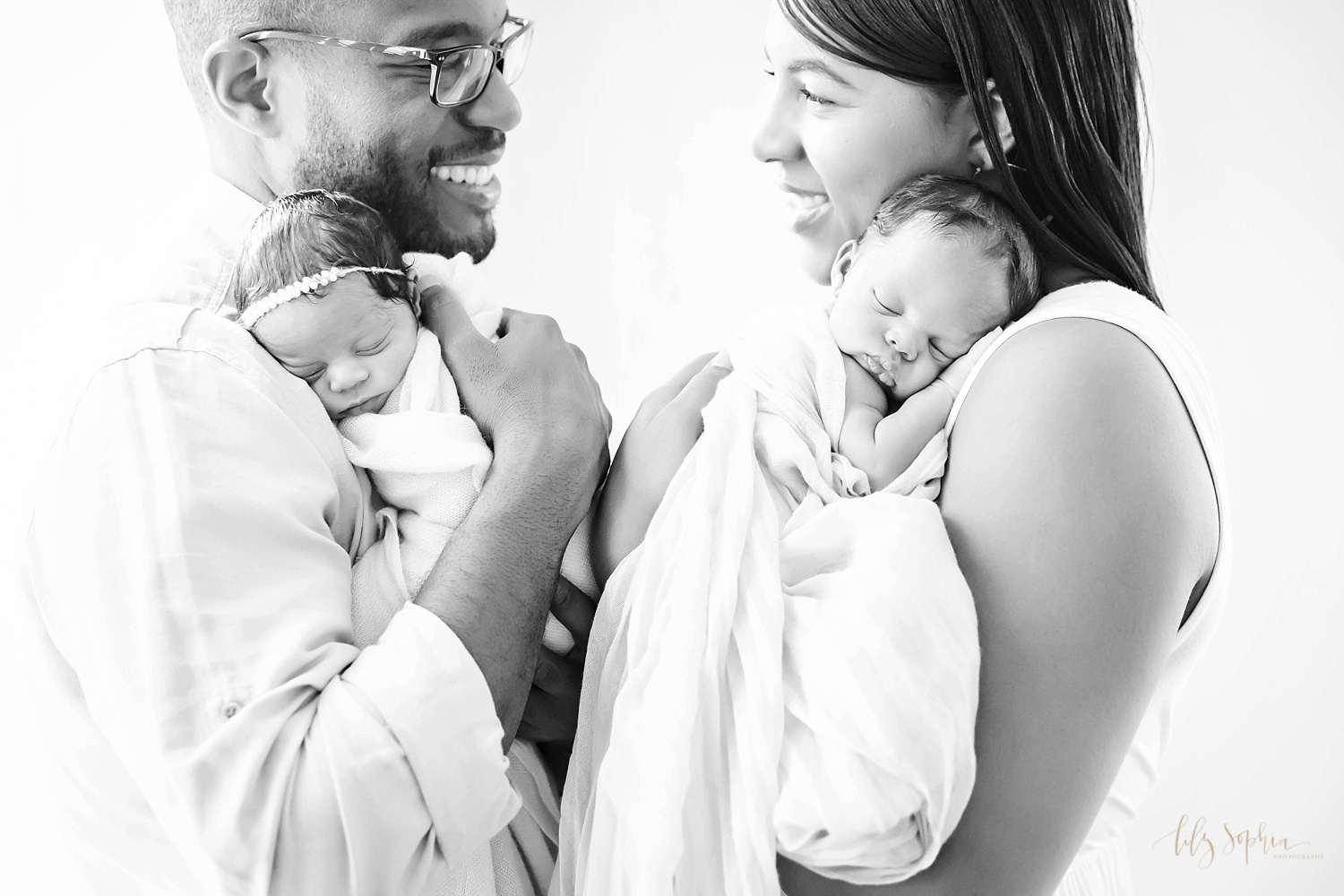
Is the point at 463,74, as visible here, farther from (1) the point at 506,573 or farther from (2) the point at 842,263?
(1) the point at 506,573

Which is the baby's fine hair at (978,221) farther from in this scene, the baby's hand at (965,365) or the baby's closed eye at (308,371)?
the baby's closed eye at (308,371)

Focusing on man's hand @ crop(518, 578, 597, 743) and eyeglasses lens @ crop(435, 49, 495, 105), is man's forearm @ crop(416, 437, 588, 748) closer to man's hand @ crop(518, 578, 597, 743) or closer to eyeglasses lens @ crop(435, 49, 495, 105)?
man's hand @ crop(518, 578, 597, 743)

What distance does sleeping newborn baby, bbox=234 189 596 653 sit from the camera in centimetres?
120

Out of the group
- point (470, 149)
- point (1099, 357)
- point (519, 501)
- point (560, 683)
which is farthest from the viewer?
point (470, 149)

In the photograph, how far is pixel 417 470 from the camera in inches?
47.8

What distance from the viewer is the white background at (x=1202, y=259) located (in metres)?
2.99

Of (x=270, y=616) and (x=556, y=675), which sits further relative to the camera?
(x=556, y=675)

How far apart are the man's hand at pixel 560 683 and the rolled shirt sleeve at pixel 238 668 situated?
21 cm

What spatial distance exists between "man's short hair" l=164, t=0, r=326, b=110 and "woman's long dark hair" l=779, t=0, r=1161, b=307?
2.19 feet

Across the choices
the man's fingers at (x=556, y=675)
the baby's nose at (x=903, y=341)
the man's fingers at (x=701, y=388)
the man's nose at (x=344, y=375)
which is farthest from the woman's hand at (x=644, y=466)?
the man's nose at (x=344, y=375)

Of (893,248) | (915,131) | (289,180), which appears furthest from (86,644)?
(915,131)

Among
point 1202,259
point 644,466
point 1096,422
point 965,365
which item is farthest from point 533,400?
point 1202,259

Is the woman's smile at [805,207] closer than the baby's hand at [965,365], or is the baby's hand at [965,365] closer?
the baby's hand at [965,365]

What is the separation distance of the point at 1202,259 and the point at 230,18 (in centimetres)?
271
